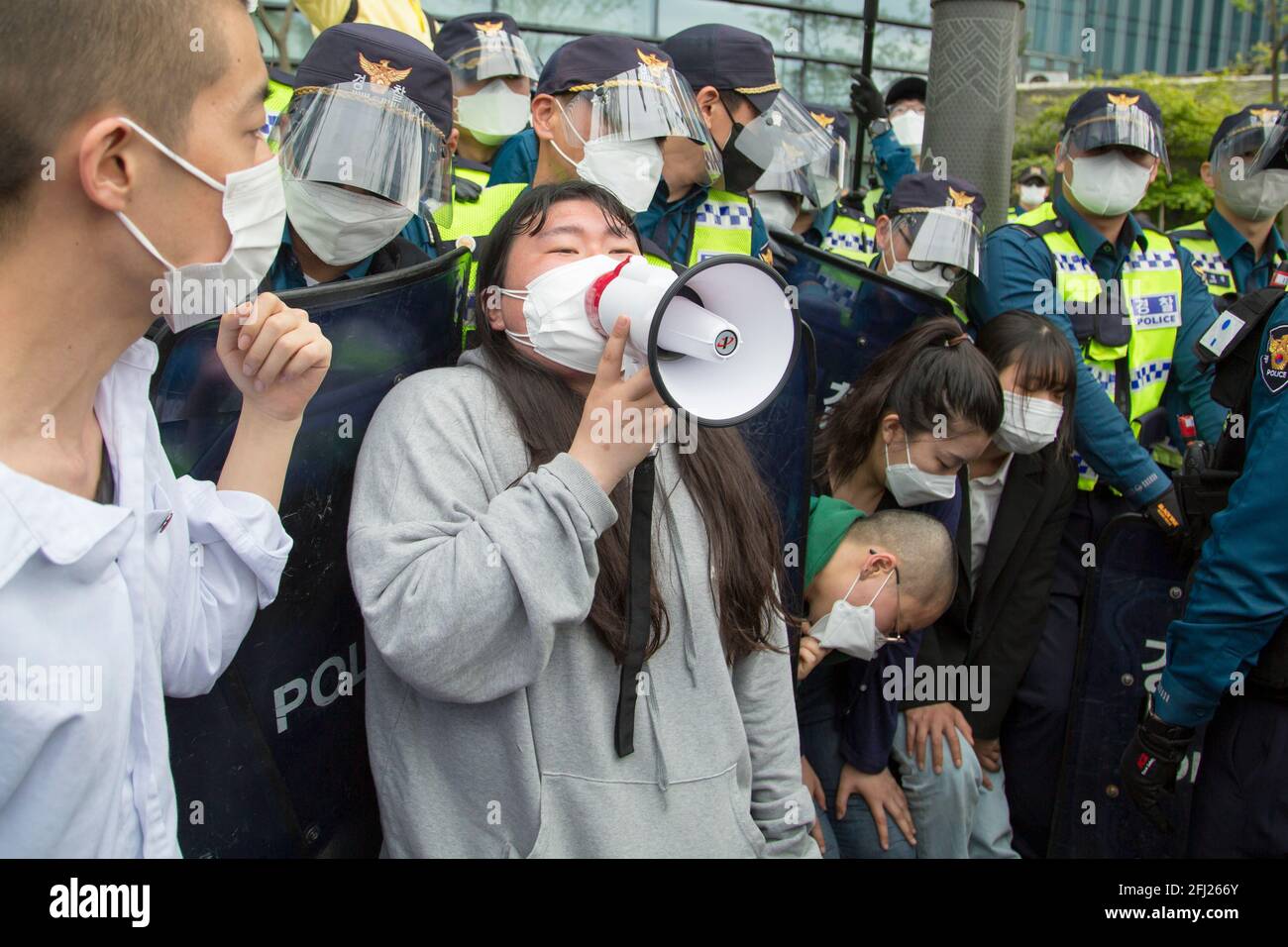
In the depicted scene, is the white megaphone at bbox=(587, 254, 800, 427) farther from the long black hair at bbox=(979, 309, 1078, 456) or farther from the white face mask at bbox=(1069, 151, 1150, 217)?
the white face mask at bbox=(1069, 151, 1150, 217)

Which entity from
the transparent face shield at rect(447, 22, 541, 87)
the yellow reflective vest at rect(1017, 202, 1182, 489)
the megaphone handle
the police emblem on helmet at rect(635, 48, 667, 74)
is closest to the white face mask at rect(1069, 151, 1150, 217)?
the yellow reflective vest at rect(1017, 202, 1182, 489)

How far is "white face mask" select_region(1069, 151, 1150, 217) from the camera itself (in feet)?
14.5

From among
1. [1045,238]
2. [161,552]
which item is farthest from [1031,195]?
[161,552]

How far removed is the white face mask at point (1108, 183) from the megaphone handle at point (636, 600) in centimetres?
323

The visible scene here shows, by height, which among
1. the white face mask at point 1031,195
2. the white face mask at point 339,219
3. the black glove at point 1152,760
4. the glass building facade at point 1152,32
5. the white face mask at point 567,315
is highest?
the glass building facade at point 1152,32

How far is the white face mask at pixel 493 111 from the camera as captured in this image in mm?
5254

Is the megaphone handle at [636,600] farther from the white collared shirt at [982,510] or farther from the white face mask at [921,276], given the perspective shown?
the white face mask at [921,276]

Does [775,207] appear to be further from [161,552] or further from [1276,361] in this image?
[161,552]

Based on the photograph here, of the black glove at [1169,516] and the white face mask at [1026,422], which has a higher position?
the white face mask at [1026,422]

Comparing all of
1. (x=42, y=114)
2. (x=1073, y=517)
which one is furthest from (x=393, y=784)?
(x=1073, y=517)

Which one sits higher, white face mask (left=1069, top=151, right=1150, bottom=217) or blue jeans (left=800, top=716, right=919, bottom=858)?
white face mask (left=1069, top=151, right=1150, bottom=217)

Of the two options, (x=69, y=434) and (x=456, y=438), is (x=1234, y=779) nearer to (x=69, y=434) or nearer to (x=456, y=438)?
(x=456, y=438)

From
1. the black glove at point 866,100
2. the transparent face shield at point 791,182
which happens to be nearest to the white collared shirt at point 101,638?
the transparent face shield at point 791,182

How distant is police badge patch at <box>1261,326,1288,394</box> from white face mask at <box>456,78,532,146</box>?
11.6ft
